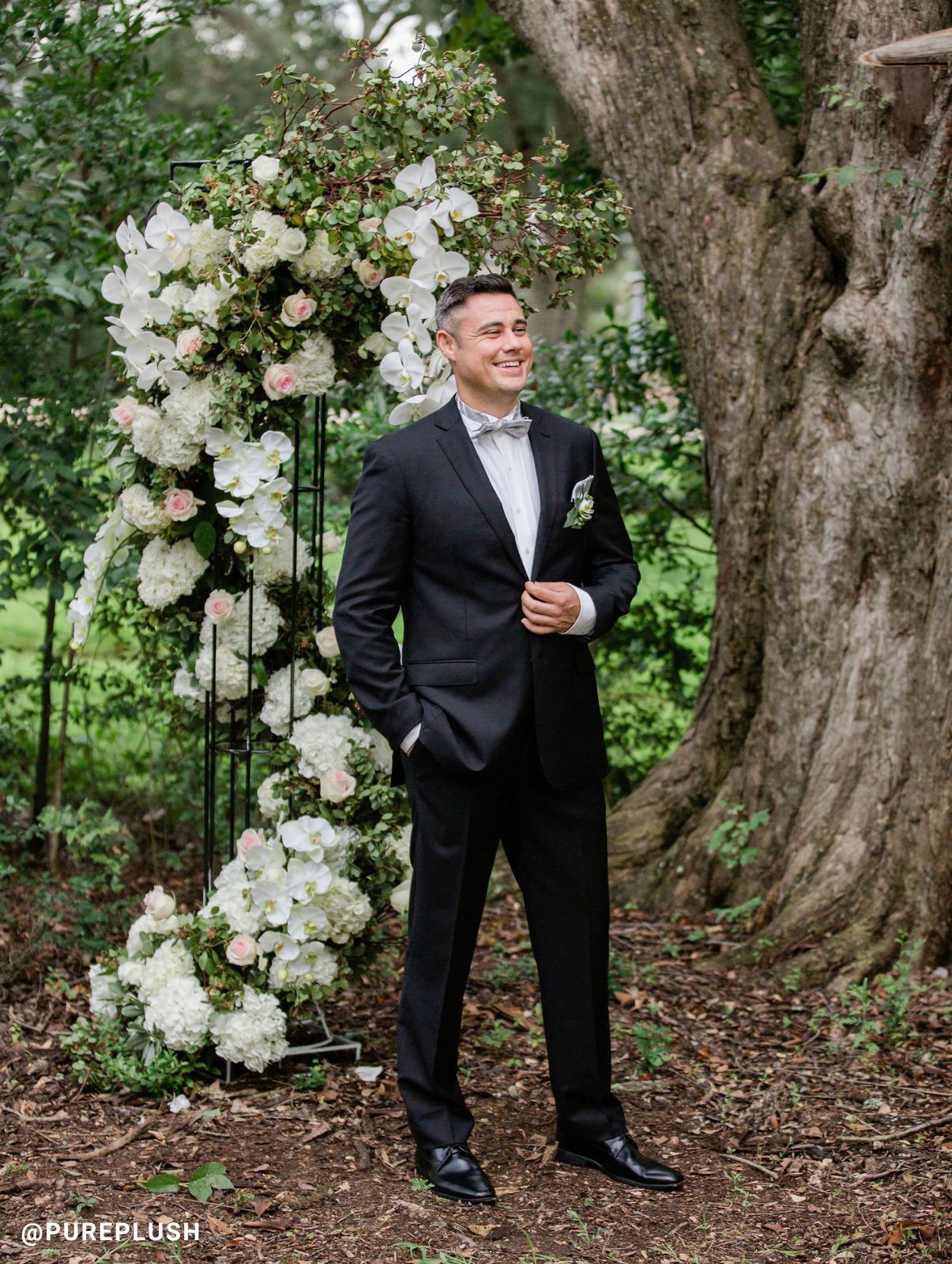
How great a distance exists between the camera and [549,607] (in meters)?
3.01

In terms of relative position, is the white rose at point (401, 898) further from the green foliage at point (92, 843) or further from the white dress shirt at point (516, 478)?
the green foliage at point (92, 843)

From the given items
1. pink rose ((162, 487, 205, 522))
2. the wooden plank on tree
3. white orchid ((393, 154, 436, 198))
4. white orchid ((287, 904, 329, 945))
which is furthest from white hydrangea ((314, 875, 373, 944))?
the wooden plank on tree

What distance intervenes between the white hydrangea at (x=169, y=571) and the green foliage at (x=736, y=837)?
209 cm

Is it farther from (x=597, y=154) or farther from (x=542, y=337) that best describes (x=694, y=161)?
→ (x=542, y=337)

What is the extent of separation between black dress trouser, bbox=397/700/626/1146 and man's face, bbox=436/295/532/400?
86 centimetres

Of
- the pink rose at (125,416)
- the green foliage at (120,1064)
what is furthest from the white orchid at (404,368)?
the green foliage at (120,1064)

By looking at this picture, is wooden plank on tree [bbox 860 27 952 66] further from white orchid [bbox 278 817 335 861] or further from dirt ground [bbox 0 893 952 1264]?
dirt ground [bbox 0 893 952 1264]

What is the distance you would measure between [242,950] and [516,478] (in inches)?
58.3

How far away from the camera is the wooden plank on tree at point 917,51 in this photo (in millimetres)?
3158

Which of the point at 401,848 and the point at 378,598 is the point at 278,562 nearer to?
the point at 378,598

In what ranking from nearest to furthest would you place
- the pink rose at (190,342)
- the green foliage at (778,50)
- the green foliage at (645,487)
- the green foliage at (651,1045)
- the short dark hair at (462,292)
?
the short dark hair at (462,292), the pink rose at (190,342), the green foliage at (651,1045), the green foliage at (778,50), the green foliage at (645,487)

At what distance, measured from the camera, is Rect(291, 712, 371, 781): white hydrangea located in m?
3.66

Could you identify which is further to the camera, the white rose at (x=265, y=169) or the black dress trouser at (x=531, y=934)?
the white rose at (x=265, y=169)

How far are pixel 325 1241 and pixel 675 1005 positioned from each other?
1656 mm
